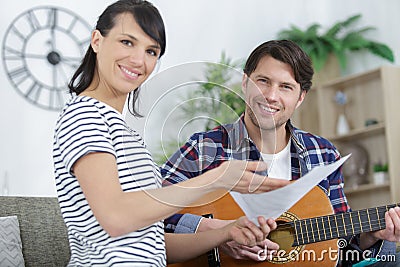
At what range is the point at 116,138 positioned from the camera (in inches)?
51.6

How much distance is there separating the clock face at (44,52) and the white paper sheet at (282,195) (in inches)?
124

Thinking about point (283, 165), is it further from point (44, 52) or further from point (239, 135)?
point (44, 52)

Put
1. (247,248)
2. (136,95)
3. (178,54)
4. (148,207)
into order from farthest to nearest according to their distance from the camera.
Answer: (178,54), (247,248), (136,95), (148,207)

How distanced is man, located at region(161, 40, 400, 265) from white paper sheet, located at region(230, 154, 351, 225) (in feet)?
0.30

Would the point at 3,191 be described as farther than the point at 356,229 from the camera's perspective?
Yes

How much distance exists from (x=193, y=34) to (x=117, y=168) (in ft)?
13.0

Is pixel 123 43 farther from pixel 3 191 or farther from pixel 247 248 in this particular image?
pixel 3 191

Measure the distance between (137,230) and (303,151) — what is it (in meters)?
Answer: 0.96

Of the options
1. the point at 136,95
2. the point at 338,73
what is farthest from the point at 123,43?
the point at 338,73

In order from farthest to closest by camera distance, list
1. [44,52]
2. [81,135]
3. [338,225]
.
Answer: [44,52]
[338,225]
[81,135]

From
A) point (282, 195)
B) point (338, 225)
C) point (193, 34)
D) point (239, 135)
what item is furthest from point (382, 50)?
point (282, 195)

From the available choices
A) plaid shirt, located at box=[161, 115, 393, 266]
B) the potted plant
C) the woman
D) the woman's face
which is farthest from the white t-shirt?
the potted plant

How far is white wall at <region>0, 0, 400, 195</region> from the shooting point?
14.4 feet

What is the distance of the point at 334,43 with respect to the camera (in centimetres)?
503
